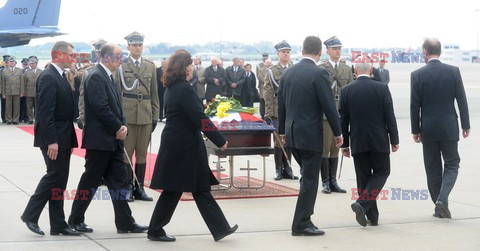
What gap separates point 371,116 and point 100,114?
2665 mm

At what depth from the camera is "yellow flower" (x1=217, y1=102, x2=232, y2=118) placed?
390 inches

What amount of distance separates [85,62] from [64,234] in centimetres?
1027

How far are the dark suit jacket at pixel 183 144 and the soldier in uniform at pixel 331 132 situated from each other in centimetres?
333

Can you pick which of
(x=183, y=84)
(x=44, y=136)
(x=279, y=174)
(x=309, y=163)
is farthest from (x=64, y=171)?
(x=279, y=174)

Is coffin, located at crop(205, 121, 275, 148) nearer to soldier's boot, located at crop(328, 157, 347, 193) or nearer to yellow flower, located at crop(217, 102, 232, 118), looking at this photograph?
yellow flower, located at crop(217, 102, 232, 118)

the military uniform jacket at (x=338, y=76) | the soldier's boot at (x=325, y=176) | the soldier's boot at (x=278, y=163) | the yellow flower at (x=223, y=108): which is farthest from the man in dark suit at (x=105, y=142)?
the soldier's boot at (x=278, y=163)

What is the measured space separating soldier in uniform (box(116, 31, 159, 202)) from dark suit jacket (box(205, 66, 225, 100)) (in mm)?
14339

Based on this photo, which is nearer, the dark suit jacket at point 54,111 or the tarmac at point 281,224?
the tarmac at point 281,224

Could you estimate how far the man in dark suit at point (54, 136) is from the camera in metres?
7.12

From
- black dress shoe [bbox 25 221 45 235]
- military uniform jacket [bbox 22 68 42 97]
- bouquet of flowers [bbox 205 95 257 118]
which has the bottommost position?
black dress shoe [bbox 25 221 45 235]

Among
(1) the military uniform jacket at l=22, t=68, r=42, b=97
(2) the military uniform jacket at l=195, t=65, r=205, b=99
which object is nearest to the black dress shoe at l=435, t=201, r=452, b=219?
(2) the military uniform jacket at l=195, t=65, r=205, b=99

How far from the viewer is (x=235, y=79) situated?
23.5 metres

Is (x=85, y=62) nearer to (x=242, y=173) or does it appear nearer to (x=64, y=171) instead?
(x=242, y=173)

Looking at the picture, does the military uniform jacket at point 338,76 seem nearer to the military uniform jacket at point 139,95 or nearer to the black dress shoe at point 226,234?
the military uniform jacket at point 139,95
